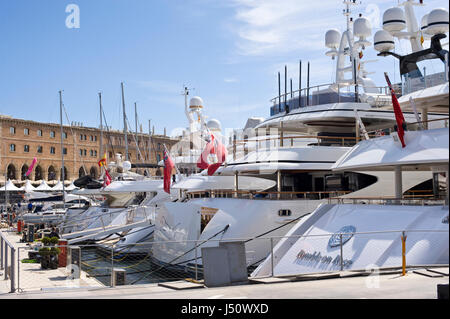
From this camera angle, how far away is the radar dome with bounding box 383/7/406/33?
56.2ft

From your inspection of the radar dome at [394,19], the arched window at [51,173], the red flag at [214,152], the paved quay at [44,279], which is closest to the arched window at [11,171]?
the arched window at [51,173]

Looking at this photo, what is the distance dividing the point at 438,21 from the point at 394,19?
2210mm

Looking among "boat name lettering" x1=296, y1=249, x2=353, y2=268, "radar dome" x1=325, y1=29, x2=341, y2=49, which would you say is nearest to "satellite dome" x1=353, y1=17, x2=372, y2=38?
"radar dome" x1=325, y1=29, x2=341, y2=49

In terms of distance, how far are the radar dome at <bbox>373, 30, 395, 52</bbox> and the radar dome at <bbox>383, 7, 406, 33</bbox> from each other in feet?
0.91

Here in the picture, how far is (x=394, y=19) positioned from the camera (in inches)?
677

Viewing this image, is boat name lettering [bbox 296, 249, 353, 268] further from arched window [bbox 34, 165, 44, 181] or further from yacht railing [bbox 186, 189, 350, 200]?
arched window [bbox 34, 165, 44, 181]

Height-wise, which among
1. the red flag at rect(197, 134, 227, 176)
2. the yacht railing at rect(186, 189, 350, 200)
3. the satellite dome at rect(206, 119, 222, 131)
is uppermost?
the satellite dome at rect(206, 119, 222, 131)

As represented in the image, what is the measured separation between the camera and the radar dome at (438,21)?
49.6 feet

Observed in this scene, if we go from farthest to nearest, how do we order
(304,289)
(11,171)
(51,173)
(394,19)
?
(51,173), (11,171), (394,19), (304,289)

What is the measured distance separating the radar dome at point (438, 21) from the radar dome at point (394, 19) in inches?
72.6

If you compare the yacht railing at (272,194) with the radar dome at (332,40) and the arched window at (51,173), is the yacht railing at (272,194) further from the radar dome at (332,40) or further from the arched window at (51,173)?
the arched window at (51,173)

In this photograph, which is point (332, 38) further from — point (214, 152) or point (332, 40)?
point (214, 152)

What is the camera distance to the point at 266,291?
8609mm

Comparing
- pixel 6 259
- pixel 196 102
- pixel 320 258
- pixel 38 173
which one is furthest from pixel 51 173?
pixel 320 258
